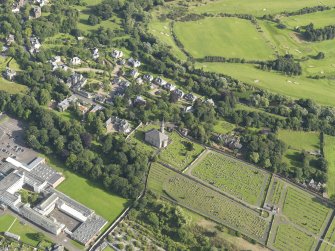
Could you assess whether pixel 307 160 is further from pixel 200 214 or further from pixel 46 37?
pixel 46 37

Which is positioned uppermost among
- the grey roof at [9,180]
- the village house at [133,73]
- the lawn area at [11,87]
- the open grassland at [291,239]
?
the village house at [133,73]

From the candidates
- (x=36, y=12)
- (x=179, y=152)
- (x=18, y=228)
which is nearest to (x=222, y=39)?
(x=36, y=12)

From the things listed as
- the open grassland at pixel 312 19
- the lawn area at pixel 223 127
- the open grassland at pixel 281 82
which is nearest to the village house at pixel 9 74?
the open grassland at pixel 281 82

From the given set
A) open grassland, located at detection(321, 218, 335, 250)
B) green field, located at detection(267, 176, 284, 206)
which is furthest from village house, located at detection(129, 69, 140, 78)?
open grassland, located at detection(321, 218, 335, 250)

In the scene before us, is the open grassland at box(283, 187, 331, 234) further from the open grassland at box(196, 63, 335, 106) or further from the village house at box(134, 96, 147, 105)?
the open grassland at box(196, 63, 335, 106)

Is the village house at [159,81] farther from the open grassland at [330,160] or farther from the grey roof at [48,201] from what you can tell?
the grey roof at [48,201]

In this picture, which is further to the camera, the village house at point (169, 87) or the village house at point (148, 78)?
the village house at point (148, 78)
